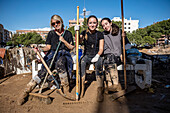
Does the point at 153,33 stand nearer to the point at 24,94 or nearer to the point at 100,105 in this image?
the point at 100,105

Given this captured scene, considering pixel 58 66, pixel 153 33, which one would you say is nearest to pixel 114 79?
pixel 58 66

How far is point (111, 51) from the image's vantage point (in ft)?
11.6

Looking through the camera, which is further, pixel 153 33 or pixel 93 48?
pixel 153 33

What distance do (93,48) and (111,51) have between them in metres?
0.60

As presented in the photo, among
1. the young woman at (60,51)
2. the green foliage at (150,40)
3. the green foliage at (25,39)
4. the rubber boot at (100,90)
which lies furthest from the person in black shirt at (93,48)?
the green foliage at (25,39)

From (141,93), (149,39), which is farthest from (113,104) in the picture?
(149,39)

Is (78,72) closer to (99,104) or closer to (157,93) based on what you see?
(99,104)

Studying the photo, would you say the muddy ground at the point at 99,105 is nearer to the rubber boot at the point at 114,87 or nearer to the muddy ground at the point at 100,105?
the muddy ground at the point at 100,105

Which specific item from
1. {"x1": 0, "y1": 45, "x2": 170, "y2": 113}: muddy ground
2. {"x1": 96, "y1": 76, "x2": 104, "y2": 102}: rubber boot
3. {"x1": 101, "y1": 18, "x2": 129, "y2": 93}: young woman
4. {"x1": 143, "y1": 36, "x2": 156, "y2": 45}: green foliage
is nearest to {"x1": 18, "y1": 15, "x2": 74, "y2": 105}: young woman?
{"x1": 0, "y1": 45, "x2": 170, "y2": 113}: muddy ground

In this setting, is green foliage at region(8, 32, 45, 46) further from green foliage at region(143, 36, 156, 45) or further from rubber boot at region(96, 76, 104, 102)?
rubber boot at region(96, 76, 104, 102)

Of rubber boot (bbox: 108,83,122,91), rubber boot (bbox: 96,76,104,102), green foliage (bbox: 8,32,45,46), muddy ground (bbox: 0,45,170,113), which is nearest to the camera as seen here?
muddy ground (bbox: 0,45,170,113)

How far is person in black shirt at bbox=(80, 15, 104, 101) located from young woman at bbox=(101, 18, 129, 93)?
256mm

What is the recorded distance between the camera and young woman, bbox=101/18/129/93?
10.3 feet

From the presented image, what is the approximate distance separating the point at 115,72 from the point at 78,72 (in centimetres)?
92
